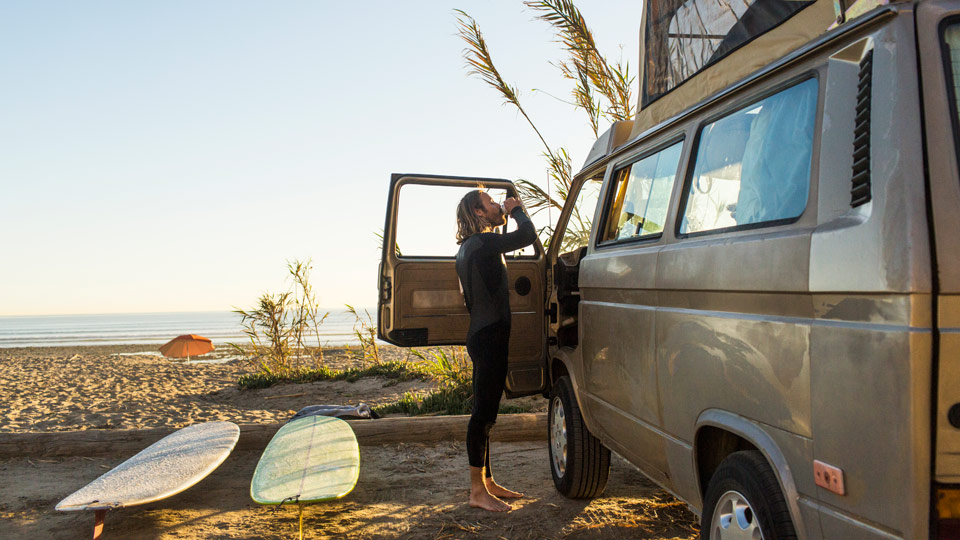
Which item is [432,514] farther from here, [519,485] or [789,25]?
[789,25]

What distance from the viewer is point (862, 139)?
1702mm

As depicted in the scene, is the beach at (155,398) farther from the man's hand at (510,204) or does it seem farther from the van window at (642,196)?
the van window at (642,196)

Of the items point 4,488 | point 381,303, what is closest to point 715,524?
point 381,303

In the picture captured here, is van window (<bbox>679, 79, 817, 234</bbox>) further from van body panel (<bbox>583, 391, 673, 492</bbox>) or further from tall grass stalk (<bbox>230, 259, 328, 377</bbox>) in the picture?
tall grass stalk (<bbox>230, 259, 328, 377</bbox>)

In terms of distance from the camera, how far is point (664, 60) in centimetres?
359

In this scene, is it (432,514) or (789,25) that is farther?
(432,514)

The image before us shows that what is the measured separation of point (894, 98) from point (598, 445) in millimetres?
2816

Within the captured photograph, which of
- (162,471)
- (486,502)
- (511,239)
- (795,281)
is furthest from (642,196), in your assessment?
(162,471)

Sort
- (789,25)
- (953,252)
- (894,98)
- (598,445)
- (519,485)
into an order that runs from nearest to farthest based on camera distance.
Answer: (953,252) → (894,98) → (789,25) → (598,445) → (519,485)

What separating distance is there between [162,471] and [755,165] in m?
3.96

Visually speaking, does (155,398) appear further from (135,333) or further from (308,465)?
(135,333)

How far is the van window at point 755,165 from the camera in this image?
6.59ft

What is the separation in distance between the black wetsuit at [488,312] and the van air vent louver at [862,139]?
2309 mm

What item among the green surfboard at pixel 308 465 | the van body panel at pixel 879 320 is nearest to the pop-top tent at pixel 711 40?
the van body panel at pixel 879 320
